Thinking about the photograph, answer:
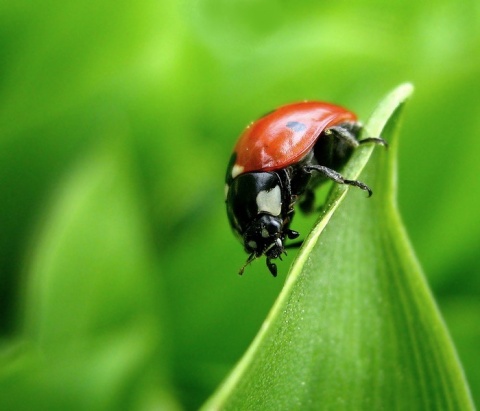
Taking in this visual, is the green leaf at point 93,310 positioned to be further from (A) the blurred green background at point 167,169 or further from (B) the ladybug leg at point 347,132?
(B) the ladybug leg at point 347,132

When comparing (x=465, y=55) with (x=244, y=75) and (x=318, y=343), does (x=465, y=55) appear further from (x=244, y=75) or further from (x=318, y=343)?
(x=318, y=343)

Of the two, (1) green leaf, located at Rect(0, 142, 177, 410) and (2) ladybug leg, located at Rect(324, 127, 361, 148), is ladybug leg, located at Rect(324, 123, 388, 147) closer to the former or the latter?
(2) ladybug leg, located at Rect(324, 127, 361, 148)

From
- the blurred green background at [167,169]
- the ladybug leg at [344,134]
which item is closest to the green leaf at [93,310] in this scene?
the blurred green background at [167,169]

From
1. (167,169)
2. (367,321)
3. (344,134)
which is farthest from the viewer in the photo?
(167,169)

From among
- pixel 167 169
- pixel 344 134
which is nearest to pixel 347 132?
pixel 344 134

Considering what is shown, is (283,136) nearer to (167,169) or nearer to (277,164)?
(277,164)

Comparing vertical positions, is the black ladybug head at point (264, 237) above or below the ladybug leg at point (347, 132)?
below
